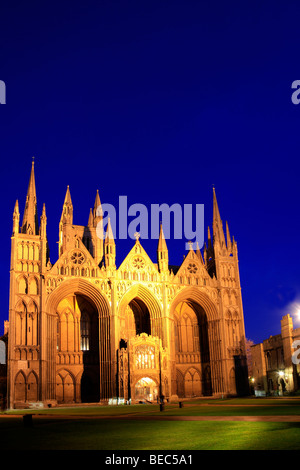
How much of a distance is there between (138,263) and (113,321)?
847 cm

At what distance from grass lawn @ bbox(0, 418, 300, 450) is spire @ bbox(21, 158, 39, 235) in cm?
4389

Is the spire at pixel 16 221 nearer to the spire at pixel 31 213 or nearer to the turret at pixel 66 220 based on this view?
the spire at pixel 31 213

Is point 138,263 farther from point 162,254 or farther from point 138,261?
point 162,254

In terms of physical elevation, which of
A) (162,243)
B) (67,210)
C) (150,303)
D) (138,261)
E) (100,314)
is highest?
(67,210)

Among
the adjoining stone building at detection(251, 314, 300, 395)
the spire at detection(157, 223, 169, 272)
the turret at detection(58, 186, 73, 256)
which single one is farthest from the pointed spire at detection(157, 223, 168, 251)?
the adjoining stone building at detection(251, 314, 300, 395)

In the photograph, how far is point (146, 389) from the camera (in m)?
58.6

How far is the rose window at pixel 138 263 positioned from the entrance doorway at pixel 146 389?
45.3ft

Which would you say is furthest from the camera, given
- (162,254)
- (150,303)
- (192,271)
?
(192,271)

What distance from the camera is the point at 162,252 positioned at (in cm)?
6569

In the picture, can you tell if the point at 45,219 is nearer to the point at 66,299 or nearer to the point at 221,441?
the point at 66,299

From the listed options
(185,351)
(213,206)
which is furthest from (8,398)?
(213,206)

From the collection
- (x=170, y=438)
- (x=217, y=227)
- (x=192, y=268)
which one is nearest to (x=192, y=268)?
(x=192, y=268)

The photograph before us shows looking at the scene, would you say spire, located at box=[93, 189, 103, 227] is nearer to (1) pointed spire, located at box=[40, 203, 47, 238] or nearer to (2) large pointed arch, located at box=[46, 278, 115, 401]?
(1) pointed spire, located at box=[40, 203, 47, 238]

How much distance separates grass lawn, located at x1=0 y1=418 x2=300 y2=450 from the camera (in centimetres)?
1392
